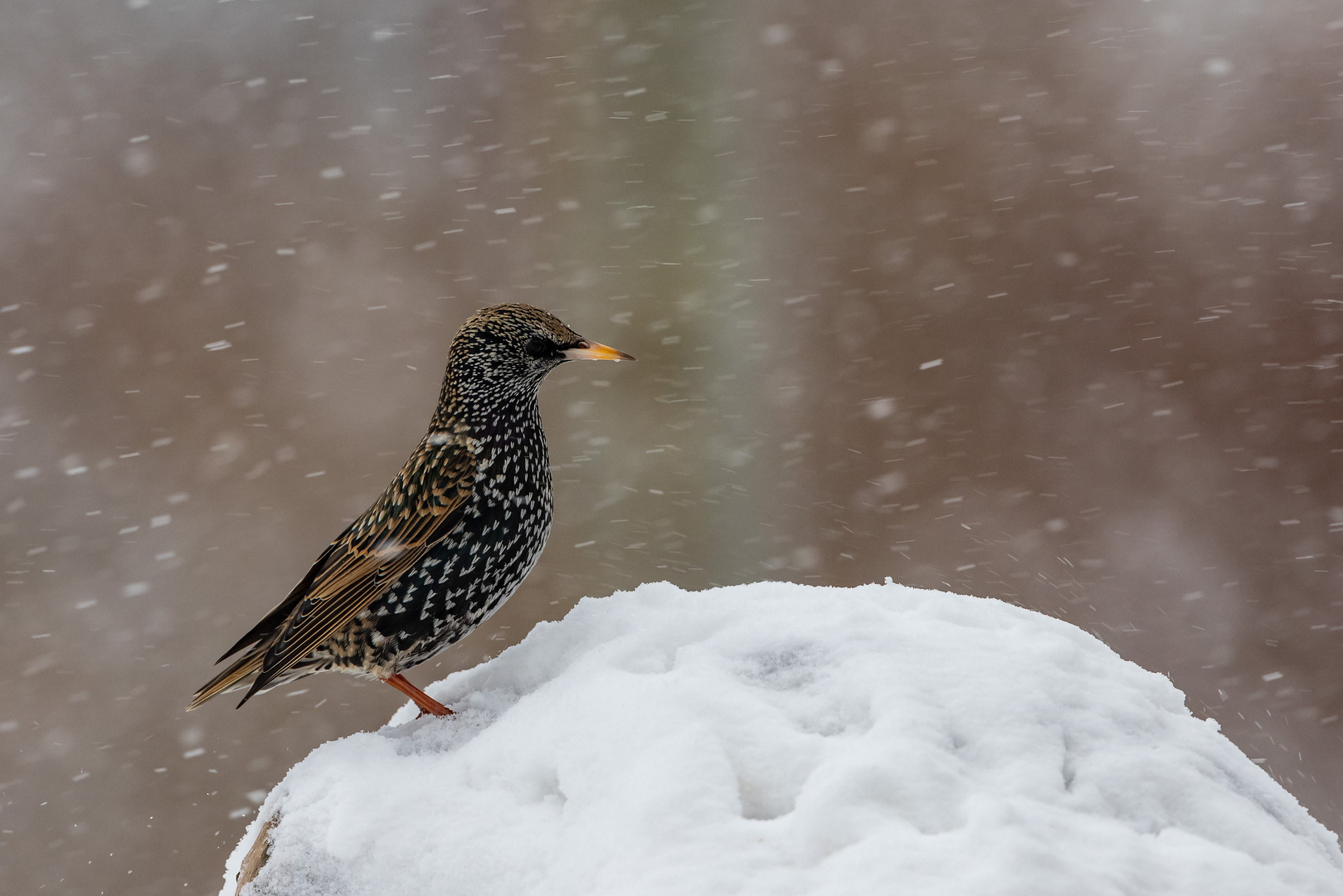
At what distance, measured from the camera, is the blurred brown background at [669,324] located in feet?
22.4

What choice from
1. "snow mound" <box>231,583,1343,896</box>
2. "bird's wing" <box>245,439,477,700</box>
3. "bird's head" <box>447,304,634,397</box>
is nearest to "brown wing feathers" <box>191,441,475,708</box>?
"bird's wing" <box>245,439,477,700</box>

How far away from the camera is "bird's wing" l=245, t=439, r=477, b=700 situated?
2557mm

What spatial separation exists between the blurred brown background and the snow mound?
516 cm

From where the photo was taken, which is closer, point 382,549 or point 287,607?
point 382,549

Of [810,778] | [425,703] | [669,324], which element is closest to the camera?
[810,778]

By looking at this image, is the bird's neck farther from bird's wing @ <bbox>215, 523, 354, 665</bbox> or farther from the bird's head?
bird's wing @ <bbox>215, 523, 354, 665</bbox>

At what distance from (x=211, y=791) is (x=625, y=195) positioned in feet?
18.6

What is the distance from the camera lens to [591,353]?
262 cm

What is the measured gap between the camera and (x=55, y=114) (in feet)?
24.5

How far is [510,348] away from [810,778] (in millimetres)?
1486

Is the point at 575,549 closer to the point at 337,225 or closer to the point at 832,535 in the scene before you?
the point at 832,535

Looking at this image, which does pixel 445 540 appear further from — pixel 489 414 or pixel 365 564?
pixel 489 414

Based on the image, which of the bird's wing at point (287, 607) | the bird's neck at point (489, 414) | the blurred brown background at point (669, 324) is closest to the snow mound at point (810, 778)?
Answer: the bird's wing at point (287, 607)

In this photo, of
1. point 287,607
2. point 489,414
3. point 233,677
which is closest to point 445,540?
point 489,414
